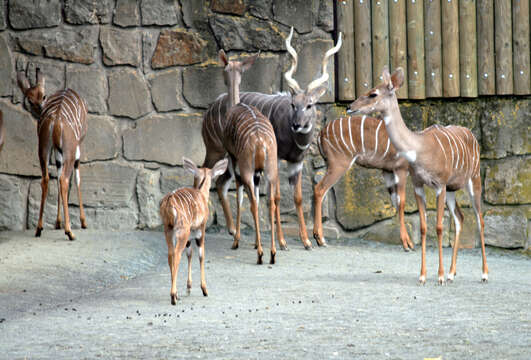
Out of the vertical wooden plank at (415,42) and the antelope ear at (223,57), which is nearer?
the antelope ear at (223,57)

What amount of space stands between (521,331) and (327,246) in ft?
12.1

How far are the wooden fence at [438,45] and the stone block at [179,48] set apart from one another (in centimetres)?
143

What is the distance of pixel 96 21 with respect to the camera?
827 cm

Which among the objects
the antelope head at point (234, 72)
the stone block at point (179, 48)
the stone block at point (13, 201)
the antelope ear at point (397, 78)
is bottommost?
the stone block at point (13, 201)

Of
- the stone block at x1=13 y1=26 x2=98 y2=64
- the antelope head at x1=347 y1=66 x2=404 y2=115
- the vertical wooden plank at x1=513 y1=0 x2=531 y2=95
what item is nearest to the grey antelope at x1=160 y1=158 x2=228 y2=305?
the antelope head at x1=347 y1=66 x2=404 y2=115

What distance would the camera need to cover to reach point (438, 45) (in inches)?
323

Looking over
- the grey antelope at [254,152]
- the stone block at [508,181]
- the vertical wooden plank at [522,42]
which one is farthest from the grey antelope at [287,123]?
the stone block at [508,181]

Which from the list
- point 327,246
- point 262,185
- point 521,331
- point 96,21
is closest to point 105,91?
point 96,21

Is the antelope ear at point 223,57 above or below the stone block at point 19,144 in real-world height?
above

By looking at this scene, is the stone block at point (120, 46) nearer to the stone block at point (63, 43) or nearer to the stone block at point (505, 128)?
the stone block at point (63, 43)

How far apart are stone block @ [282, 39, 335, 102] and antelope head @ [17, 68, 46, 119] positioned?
95.6 inches

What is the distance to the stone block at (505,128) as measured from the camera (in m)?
8.17

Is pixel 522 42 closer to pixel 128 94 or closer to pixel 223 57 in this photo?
pixel 223 57

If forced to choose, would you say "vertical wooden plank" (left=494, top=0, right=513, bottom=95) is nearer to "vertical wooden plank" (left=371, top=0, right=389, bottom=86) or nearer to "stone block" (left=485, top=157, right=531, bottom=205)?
"stone block" (left=485, top=157, right=531, bottom=205)
